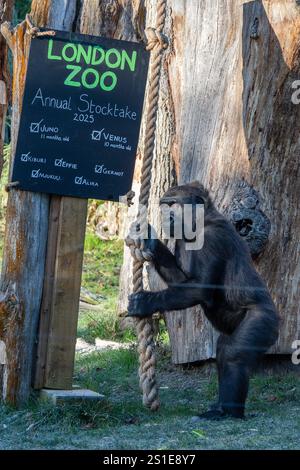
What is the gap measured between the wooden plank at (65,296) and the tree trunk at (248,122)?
4.64ft

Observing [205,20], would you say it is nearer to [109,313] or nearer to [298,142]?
[298,142]

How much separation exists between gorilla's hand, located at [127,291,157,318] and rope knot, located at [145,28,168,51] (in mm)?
1476

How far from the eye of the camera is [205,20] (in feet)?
21.0

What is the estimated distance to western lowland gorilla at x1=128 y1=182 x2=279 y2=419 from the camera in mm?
5180

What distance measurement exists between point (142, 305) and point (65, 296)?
0.46m

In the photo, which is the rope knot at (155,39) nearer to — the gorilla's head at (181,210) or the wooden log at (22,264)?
the wooden log at (22,264)

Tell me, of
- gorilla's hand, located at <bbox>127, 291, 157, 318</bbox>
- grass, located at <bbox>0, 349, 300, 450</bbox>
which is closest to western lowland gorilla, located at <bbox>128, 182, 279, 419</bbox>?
gorilla's hand, located at <bbox>127, 291, 157, 318</bbox>

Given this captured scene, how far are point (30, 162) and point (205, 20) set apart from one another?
2107mm

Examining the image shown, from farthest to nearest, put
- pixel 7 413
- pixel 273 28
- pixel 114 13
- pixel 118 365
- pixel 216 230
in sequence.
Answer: pixel 114 13
pixel 118 365
pixel 273 28
pixel 216 230
pixel 7 413

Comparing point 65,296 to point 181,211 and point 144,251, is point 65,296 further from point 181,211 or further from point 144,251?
point 181,211

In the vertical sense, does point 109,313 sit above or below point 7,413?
above
